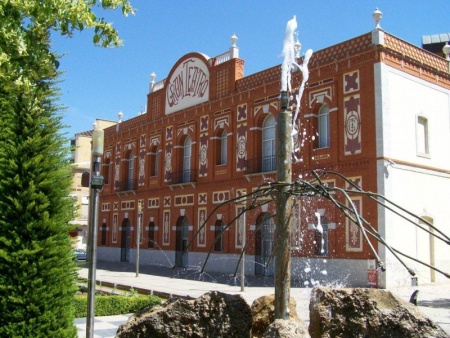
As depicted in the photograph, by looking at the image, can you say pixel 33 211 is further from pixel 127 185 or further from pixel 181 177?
pixel 127 185

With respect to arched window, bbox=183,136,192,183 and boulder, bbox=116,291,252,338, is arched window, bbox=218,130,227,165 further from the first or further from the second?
boulder, bbox=116,291,252,338

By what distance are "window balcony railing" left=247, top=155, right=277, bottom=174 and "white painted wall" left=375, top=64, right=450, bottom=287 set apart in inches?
237

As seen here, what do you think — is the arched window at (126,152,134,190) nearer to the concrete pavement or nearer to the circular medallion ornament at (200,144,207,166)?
the concrete pavement

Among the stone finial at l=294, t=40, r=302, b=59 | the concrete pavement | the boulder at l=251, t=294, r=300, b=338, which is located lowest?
the concrete pavement

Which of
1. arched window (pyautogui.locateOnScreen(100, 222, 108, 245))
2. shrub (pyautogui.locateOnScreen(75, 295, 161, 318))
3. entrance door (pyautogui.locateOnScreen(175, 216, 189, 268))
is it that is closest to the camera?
shrub (pyautogui.locateOnScreen(75, 295, 161, 318))

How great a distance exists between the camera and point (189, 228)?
29.3 metres

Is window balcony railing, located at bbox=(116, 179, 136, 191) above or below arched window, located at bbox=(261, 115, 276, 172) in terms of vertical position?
below

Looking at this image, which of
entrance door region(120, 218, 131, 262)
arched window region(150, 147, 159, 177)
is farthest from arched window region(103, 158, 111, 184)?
arched window region(150, 147, 159, 177)

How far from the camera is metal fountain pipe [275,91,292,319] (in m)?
4.53

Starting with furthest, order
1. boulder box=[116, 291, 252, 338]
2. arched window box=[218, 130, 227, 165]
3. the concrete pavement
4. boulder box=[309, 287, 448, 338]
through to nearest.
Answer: arched window box=[218, 130, 227, 165] < the concrete pavement < boulder box=[116, 291, 252, 338] < boulder box=[309, 287, 448, 338]

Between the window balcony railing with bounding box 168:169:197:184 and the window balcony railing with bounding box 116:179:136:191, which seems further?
the window balcony railing with bounding box 116:179:136:191

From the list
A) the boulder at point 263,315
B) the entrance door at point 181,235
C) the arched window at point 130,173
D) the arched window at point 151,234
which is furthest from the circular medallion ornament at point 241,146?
the boulder at point 263,315

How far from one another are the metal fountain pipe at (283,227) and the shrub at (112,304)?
895 centimetres

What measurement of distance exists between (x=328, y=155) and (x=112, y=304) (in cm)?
1183
